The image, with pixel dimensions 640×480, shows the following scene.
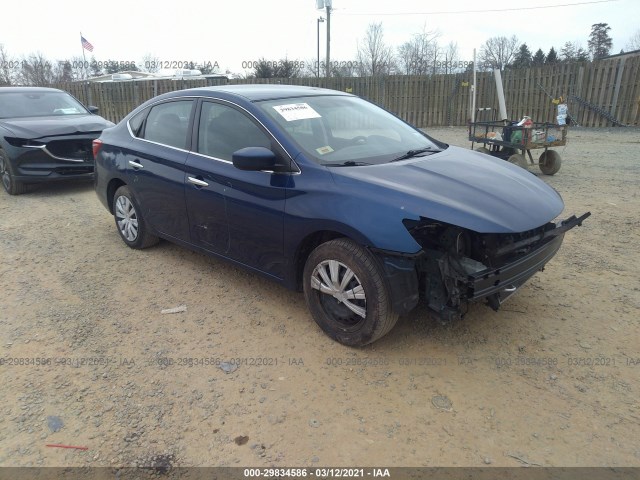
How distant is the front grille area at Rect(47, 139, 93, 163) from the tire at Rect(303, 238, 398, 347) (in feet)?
20.1

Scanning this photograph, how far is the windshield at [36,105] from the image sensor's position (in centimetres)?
Answer: 839

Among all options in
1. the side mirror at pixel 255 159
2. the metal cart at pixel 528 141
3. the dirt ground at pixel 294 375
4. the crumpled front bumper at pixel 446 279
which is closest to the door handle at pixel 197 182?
the side mirror at pixel 255 159

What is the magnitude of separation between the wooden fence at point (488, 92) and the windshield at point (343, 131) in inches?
543

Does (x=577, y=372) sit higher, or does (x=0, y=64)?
(x=0, y=64)

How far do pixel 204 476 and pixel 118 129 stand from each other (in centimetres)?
404

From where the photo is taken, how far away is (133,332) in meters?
3.62

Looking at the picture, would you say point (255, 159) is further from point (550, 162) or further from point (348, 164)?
point (550, 162)

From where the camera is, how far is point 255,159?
3303mm

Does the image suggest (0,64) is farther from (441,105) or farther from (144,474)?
(144,474)

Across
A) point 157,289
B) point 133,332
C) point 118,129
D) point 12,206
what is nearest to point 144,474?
point 133,332

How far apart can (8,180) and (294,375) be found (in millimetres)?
7248

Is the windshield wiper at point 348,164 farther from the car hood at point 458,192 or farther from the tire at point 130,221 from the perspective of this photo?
the tire at point 130,221

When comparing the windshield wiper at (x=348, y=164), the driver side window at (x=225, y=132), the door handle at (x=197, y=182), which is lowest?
the door handle at (x=197, y=182)

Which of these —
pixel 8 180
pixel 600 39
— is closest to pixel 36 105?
pixel 8 180
